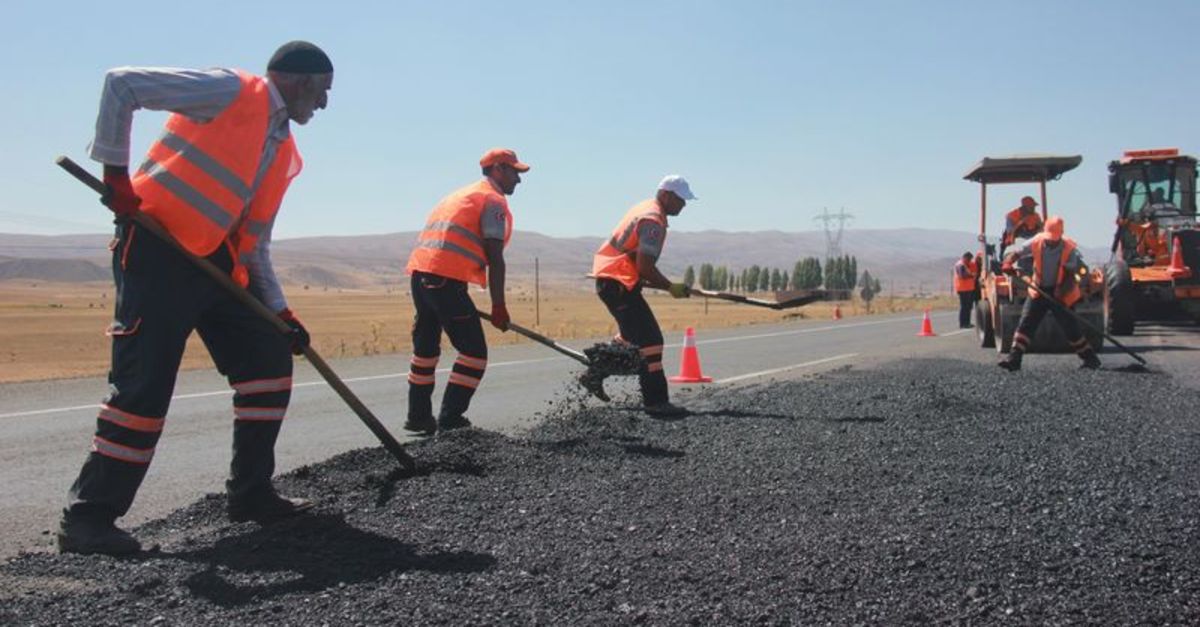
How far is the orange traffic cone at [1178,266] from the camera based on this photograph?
15016mm

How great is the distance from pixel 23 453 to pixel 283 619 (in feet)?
13.5

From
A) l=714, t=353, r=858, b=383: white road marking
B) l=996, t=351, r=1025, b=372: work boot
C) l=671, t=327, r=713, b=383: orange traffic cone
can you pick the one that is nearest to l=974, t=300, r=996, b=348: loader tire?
l=714, t=353, r=858, b=383: white road marking

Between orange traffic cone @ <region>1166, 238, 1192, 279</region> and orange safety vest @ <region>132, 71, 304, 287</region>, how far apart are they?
1509 cm

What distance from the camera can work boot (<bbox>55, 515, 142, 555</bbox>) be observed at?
341 centimetres

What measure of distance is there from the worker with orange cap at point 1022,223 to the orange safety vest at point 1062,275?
3813mm

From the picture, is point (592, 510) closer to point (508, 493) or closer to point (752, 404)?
point (508, 493)

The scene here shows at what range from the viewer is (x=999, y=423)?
5.93 m

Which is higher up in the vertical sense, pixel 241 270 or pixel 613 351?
pixel 241 270

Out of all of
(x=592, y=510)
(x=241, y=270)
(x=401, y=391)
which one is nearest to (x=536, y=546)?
(x=592, y=510)

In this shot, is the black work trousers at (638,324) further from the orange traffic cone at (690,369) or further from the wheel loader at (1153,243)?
the wheel loader at (1153,243)

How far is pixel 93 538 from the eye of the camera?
3.43 meters

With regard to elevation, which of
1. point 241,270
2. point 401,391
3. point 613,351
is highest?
point 241,270

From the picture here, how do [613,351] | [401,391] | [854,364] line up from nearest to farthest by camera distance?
[613,351] → [401,391] → [854,364]

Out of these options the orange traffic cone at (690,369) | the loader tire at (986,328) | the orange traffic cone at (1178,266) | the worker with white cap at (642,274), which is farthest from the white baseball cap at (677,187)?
the orange traffic cone at (1178,266)
